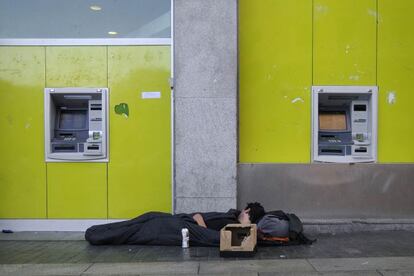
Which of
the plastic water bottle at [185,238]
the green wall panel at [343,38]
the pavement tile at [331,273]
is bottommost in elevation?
the pavement tile at [331,273]

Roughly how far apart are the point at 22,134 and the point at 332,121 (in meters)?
4.63

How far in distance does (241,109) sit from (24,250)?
11.6ft

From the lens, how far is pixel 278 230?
243 inches

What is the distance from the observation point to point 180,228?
6266mm

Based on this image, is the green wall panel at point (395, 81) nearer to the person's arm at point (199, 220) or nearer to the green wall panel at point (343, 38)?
the green wall panel at point (343, 38)

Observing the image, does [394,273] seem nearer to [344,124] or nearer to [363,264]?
[363,264]

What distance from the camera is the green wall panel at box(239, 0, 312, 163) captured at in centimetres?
722

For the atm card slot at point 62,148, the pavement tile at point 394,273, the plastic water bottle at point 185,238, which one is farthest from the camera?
the atm card slot at point 62,148

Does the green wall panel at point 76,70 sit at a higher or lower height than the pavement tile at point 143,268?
higher

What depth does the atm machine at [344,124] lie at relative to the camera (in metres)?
7.17

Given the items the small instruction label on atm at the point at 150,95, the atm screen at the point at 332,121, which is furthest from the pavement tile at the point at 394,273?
the small instruction label on atm at the point at 150,95

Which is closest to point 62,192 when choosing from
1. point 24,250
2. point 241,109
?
point 24,250

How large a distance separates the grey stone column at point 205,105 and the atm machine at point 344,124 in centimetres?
130

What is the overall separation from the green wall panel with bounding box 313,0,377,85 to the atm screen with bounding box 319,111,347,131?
1.65 feet
